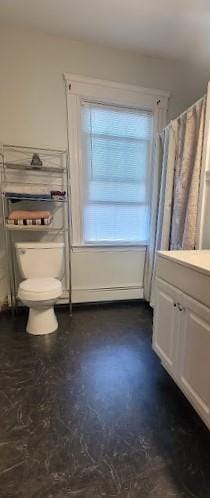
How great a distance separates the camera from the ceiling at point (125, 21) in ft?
5.89

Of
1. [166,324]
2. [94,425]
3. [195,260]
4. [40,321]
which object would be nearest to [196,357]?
[166,324]

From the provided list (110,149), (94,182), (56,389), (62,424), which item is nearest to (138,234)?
(94,182)

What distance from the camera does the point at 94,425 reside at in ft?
4.16

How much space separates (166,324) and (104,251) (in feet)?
4.18

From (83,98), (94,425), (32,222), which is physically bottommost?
(94,425)

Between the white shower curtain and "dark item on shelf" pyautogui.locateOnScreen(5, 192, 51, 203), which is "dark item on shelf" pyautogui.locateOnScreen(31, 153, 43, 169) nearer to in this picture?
"dark item on shelf" pyautogui.locateOnScreen(5, 192, 51, 203)

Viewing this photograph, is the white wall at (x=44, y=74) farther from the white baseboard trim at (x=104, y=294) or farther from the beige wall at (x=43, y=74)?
the white baseboard trim at (x=104, y=294)

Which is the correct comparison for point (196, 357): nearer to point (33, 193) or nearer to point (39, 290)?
point (39, 290)

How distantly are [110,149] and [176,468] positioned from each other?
239cm

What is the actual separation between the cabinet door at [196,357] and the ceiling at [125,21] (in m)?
2.07

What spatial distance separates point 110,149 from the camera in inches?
97.9

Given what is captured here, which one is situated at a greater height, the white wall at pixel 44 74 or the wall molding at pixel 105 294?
the white wall at pixel 44 74

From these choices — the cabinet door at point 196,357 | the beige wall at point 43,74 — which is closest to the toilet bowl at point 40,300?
the cabinet door at point 196,357

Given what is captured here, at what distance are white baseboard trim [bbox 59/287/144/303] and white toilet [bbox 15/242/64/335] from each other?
306mm
